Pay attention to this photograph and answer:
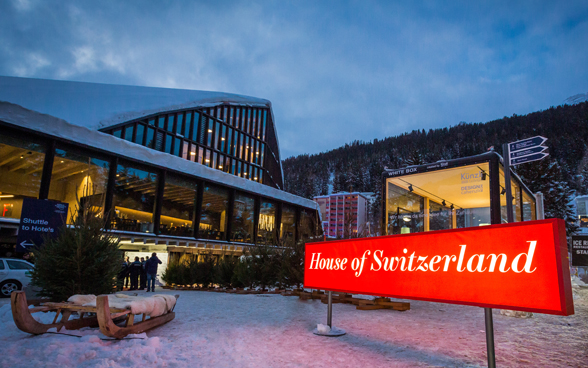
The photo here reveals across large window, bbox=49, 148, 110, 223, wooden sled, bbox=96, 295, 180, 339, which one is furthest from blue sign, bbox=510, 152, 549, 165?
large window, bbox=49, 148, 110, 223

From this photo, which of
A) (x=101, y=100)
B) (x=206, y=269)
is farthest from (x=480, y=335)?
(x=101, y=100)

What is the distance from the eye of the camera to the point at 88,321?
594 centimetres

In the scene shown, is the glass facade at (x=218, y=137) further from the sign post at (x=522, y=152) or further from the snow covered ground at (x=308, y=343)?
the sign post at (x=522, y=152)

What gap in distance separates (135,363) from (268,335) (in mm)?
2252

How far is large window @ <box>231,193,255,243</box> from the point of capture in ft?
84.5

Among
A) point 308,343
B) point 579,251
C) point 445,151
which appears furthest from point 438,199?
point 445,151

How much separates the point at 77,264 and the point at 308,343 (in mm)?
5423

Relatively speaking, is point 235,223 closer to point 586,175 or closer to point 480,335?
point 480,335

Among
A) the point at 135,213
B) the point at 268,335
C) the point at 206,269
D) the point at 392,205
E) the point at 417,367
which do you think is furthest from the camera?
the point at 135,213

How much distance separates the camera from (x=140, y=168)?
2016 centimetres

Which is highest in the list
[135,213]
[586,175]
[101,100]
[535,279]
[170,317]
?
[586,175]

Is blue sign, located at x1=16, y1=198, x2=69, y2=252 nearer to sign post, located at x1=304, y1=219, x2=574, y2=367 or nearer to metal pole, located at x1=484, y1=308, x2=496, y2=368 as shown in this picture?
sign post, located at x1=304, y1=219, x2=574, y2=367

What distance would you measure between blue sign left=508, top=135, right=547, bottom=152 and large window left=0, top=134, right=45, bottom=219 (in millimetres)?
18901

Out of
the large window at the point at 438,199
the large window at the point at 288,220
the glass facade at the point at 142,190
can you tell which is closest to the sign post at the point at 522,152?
the large window at the point at 438,199
